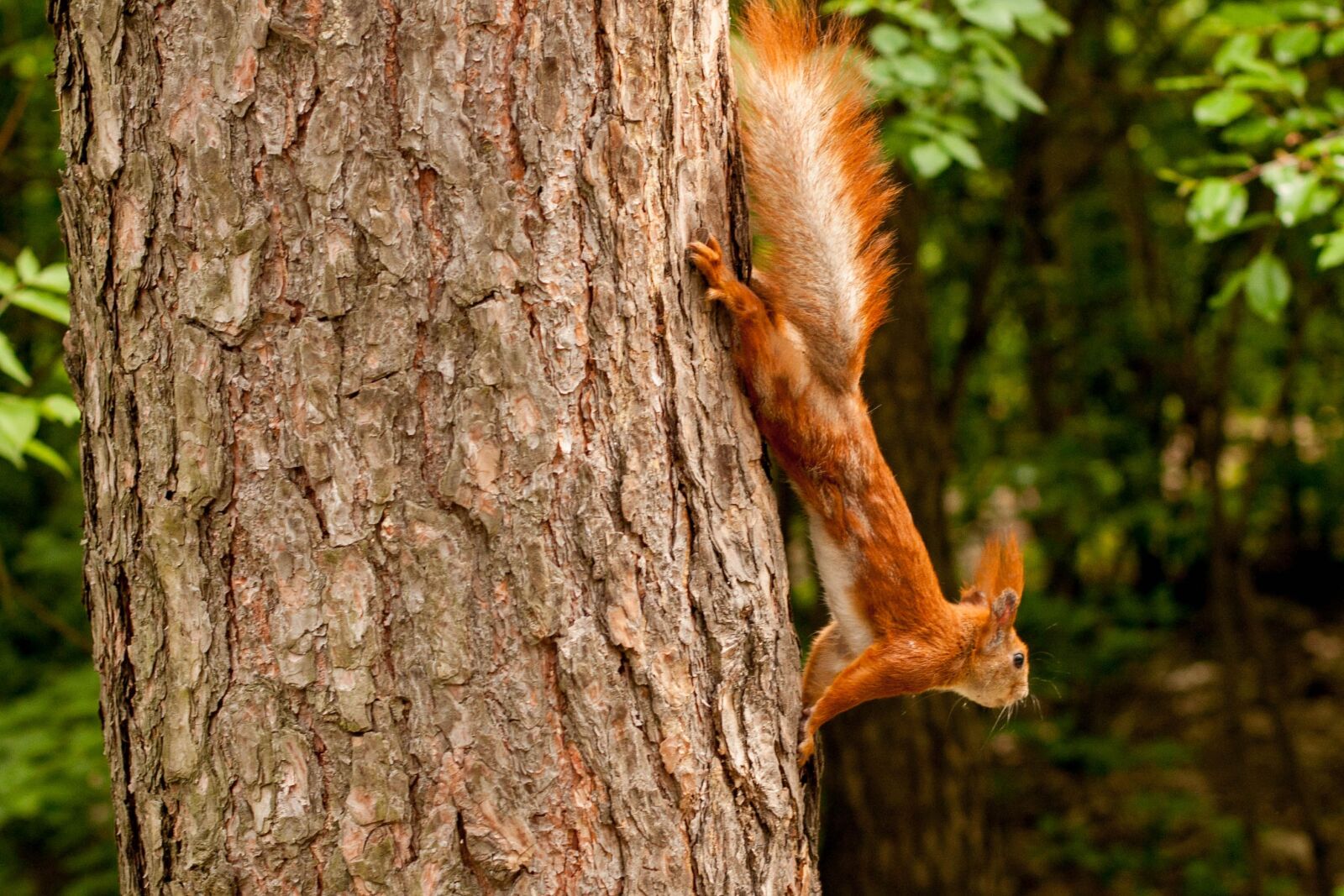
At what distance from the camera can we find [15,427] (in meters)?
1.90

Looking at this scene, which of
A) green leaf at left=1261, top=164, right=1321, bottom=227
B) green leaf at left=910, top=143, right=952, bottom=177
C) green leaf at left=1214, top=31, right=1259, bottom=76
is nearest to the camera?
green leaf at left=1261, top=164, right=1321, bottom=227

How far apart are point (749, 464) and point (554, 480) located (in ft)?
0.99

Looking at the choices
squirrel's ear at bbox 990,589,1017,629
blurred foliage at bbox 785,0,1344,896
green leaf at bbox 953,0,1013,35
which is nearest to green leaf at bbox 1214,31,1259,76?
green leaf at bbox 953,0,1013,35

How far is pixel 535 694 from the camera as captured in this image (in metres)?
1.33

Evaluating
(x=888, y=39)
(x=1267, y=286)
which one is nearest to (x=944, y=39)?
(x=888, y=39)

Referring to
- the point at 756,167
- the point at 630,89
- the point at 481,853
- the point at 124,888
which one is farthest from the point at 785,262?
the point at 124,888

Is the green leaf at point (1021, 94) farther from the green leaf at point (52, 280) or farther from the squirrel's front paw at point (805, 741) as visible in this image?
the green leaf at point (52, 280)

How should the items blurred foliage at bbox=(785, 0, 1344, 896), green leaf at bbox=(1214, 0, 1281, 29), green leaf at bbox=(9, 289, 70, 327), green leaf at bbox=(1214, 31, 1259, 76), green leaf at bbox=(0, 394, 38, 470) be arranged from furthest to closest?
blurred foliage at bbox=(785, 0, 1344, 896), green leaf at bbox=(1214, 0, 1281, 29), green leaf at bbox=(1214, 31, 1259, 76), green leaf at bbox=(9, 289, 70, 327), green leaf at bbox=(0, 394, 38, 470)

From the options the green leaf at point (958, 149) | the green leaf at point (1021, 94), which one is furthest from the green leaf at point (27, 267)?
the green leaf at point (1021, 94)

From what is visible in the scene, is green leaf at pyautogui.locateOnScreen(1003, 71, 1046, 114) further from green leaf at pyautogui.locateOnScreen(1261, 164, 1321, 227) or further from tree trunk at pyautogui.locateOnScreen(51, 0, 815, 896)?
tree trunk at pyautogui.locateOnScreen(51, 0, 815, 896)

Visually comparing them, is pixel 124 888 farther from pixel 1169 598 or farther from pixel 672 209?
pixel 1169 598

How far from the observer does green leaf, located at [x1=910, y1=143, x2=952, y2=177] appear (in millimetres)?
2375

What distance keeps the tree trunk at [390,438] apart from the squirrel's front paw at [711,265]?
0.05 meters

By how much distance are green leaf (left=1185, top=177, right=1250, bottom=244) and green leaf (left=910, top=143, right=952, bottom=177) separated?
497 millimetres
